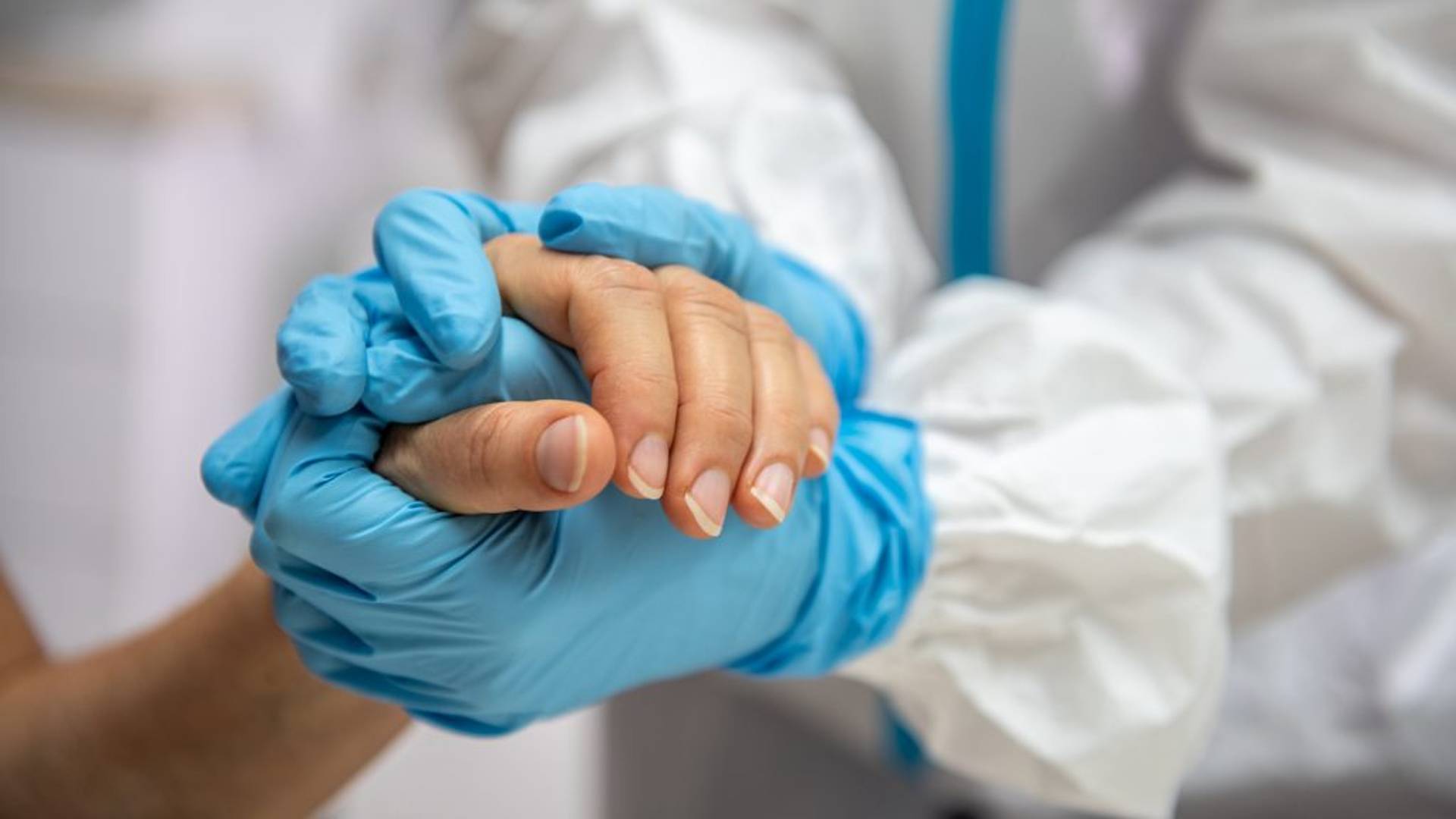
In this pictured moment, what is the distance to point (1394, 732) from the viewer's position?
84cm

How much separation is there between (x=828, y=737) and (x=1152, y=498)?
0.53 meters

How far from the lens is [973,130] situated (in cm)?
80

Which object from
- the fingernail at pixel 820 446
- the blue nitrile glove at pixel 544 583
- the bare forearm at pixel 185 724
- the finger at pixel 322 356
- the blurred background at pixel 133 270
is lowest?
the blurred background at pixel 133 270

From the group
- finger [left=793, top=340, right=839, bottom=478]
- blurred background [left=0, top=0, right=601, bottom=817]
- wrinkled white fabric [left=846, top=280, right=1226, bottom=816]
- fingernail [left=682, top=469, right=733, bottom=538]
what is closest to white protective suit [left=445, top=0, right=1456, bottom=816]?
wrinkled white fabric [left=846, top=280, right=1226, bottom=816]

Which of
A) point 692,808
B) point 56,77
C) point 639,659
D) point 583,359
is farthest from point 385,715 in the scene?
point 56,77

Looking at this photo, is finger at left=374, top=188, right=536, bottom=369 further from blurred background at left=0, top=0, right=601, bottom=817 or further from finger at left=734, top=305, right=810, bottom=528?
blurred background at left=0, top=0, right=601, bottom=817

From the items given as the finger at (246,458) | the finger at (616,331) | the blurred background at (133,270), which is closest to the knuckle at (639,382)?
the finger at (616,331)

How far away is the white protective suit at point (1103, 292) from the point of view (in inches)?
24.8

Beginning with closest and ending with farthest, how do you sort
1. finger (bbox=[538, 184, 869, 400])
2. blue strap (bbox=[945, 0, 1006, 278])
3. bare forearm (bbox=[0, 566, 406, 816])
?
finger (bbox=[538, 184, 869, 400]), bare forearm (bbox=[0, 566, 406, 816]), blue strap (bbox=[945, 0, 1006, 278])

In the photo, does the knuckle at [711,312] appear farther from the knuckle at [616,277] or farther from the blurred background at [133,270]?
the blurred background at [133,270]

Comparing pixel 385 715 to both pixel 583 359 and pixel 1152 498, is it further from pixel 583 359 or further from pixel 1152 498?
pixel 1152 498

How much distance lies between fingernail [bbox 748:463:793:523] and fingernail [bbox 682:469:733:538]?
0.06ft

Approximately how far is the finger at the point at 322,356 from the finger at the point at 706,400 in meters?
0.12

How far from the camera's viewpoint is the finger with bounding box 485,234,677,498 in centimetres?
39
